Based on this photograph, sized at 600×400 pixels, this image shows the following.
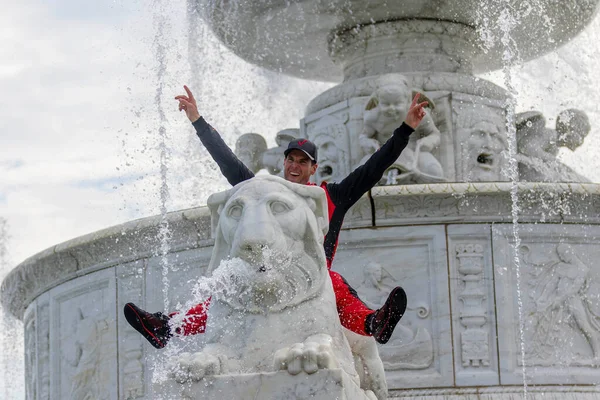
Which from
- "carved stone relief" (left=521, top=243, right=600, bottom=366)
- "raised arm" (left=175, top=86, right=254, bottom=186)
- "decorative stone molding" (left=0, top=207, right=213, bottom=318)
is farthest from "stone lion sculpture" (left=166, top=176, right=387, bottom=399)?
"decorative stone molding" (left=0, top=207, right=213, bottom=318)

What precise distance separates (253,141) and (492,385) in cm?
440

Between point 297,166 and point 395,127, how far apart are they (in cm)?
592

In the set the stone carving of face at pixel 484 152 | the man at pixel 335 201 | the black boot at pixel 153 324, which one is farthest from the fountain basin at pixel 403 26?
the black boot at pixel 153 324

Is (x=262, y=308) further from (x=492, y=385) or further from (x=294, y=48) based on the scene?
(x=294, y=48)

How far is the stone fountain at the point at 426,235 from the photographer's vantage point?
13047 mm

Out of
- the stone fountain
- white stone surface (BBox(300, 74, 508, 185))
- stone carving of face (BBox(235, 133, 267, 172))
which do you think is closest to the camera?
the stone fountain

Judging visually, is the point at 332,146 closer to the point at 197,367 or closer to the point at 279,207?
the point at 279,207

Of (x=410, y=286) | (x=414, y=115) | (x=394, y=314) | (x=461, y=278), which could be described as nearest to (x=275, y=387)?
(x=394, y=314)

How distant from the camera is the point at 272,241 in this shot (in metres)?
8.06

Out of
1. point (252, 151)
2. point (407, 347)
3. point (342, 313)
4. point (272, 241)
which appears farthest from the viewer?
point (252, 151)

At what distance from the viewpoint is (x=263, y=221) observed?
26.5 ft

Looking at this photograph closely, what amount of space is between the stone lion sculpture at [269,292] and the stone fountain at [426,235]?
3.22 m

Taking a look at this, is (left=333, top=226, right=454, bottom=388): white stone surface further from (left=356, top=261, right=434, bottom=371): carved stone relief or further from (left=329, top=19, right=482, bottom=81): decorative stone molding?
(left=329, top=19, right=482, bottom=81): decorative stone molding

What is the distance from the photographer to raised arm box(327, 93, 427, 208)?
9000 millimetres
